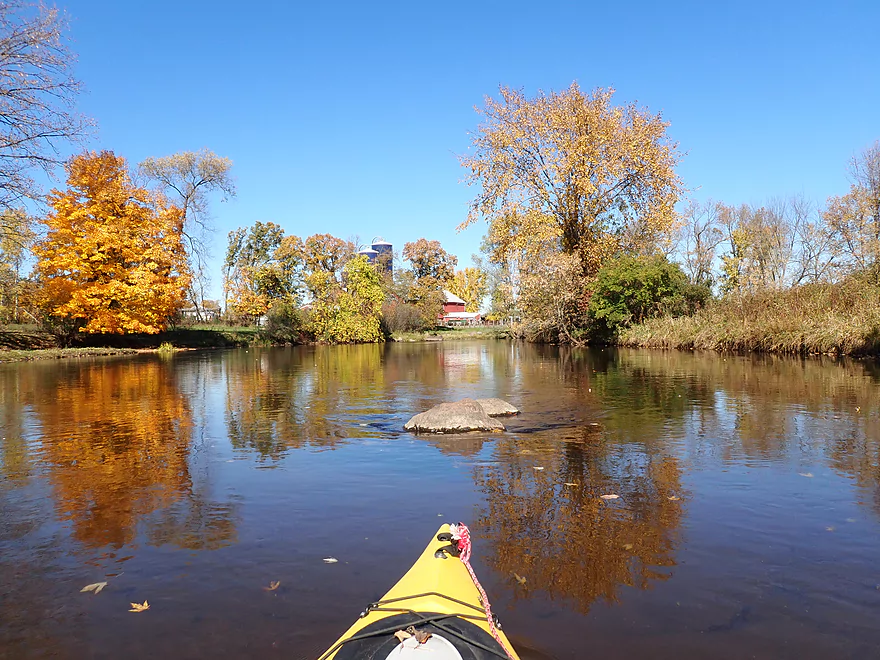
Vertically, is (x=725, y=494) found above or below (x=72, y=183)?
below

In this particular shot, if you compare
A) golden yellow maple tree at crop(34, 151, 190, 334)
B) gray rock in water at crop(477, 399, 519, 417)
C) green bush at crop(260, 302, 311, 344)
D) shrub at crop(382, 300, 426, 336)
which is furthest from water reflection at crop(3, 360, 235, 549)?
shrub at crop(382, 300, 426, 336)

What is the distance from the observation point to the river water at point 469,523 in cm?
337

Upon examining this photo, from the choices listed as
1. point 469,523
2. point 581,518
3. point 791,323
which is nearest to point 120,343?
point 791,323

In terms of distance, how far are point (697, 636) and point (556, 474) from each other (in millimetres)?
3377

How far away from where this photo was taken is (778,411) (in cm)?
1038

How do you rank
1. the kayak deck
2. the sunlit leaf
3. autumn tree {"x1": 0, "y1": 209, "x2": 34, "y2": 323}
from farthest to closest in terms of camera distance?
1. autumn tree {"x1": 0, "y1": 209, "x2": 34, "y2": 323}
2. the sunlit leaf
3. the kayak deck

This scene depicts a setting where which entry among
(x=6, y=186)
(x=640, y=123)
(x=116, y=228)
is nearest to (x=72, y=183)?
(x=116, y=228)

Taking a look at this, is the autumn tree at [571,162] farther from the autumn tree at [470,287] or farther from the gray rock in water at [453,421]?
the autumn tree at [470,287]

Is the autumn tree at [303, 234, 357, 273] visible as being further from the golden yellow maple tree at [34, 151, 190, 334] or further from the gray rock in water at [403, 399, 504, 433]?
the gray rock in water at [403, 399, 504, 433]

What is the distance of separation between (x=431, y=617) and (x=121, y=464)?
20.4ft

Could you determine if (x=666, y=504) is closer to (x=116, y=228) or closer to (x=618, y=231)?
(x=618, y=231)

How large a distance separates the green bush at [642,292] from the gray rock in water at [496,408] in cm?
2235

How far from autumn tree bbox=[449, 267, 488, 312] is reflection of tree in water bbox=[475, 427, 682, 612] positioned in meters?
91.2

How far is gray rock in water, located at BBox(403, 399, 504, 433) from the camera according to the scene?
9211 millimetres
